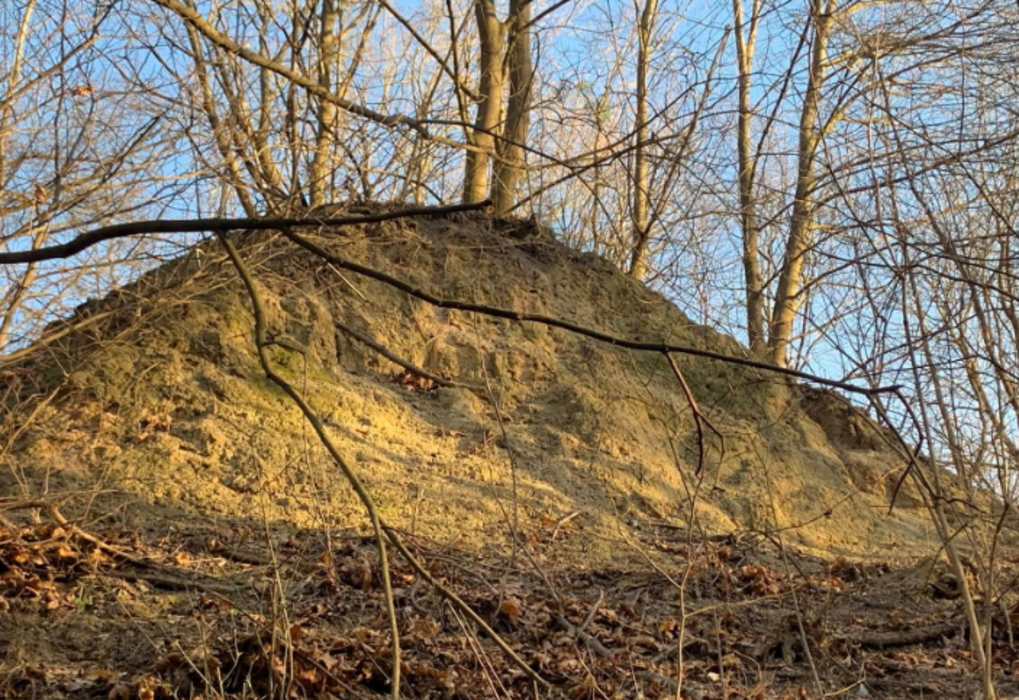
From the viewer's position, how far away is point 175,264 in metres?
7.22

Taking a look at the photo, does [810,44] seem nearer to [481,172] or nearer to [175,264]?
[481,172]

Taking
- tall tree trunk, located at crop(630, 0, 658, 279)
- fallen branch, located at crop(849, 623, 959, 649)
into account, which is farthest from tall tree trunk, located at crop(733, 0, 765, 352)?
fallen branch, located at crop(849, 623, 959, 649)

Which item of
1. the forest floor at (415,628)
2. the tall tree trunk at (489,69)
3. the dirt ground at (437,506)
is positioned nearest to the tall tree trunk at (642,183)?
the dirt ground at (437,506)

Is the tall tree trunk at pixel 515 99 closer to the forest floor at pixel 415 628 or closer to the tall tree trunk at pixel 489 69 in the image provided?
the tall tree trunk at pixel 489 69

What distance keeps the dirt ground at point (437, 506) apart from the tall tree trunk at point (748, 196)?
3.77ft

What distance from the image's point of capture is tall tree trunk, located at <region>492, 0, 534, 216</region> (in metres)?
10.0

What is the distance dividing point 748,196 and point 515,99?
2815 mm

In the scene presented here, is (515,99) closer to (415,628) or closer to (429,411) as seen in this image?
(429,411)

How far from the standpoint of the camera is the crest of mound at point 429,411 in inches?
257

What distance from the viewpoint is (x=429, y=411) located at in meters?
8.23

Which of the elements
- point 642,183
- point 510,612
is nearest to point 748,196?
point 642,183

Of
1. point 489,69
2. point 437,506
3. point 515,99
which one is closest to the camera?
point 437,506

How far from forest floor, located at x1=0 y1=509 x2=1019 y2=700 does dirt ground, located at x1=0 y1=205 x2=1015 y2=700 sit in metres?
0.02

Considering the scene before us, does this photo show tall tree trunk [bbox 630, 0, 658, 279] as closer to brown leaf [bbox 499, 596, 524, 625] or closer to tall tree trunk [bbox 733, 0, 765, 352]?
tall tree trunk [bbox 733, 0, 765, 352]
